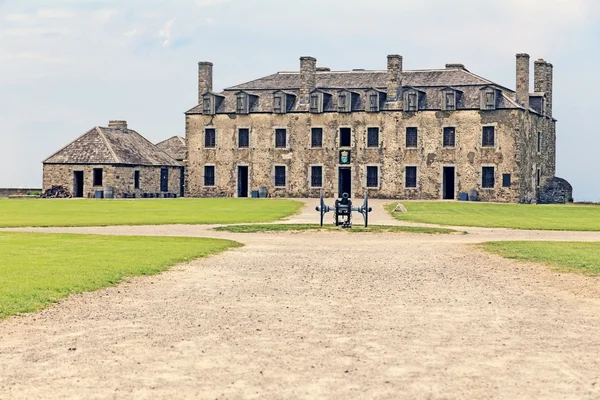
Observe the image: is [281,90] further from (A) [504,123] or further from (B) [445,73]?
(A) [504,123]

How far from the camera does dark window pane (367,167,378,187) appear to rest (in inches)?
2749

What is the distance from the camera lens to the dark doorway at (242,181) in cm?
7338

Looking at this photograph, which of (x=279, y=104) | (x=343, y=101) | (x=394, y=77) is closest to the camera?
(x=394, y=77)

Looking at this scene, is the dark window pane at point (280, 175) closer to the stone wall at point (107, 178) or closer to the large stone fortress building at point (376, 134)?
the large stone fortress building at point (376, 134)

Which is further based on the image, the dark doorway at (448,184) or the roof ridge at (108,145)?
the roof ridge at (108,145)

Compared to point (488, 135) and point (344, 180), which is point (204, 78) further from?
point (488, 135)

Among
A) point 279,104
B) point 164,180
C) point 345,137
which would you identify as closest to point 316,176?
point 345,137

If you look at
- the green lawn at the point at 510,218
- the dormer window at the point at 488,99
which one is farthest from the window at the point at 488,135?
the green lawn at the point at 510,218

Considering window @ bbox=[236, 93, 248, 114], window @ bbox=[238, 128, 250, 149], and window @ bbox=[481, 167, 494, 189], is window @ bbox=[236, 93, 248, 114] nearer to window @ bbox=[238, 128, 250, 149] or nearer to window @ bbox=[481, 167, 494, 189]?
window @ bbox=[238, 128, 250, 149]

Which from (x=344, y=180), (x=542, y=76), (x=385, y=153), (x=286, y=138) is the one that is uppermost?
(x=542, y=76)

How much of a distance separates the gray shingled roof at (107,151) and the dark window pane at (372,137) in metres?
17.3

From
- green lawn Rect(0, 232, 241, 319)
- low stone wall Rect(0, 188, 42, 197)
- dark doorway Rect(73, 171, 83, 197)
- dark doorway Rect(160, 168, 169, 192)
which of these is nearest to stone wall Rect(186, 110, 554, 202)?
dark doorway Rect(160, 168, 169, 192)

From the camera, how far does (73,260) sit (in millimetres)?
19406

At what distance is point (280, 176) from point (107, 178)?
42.7ft
